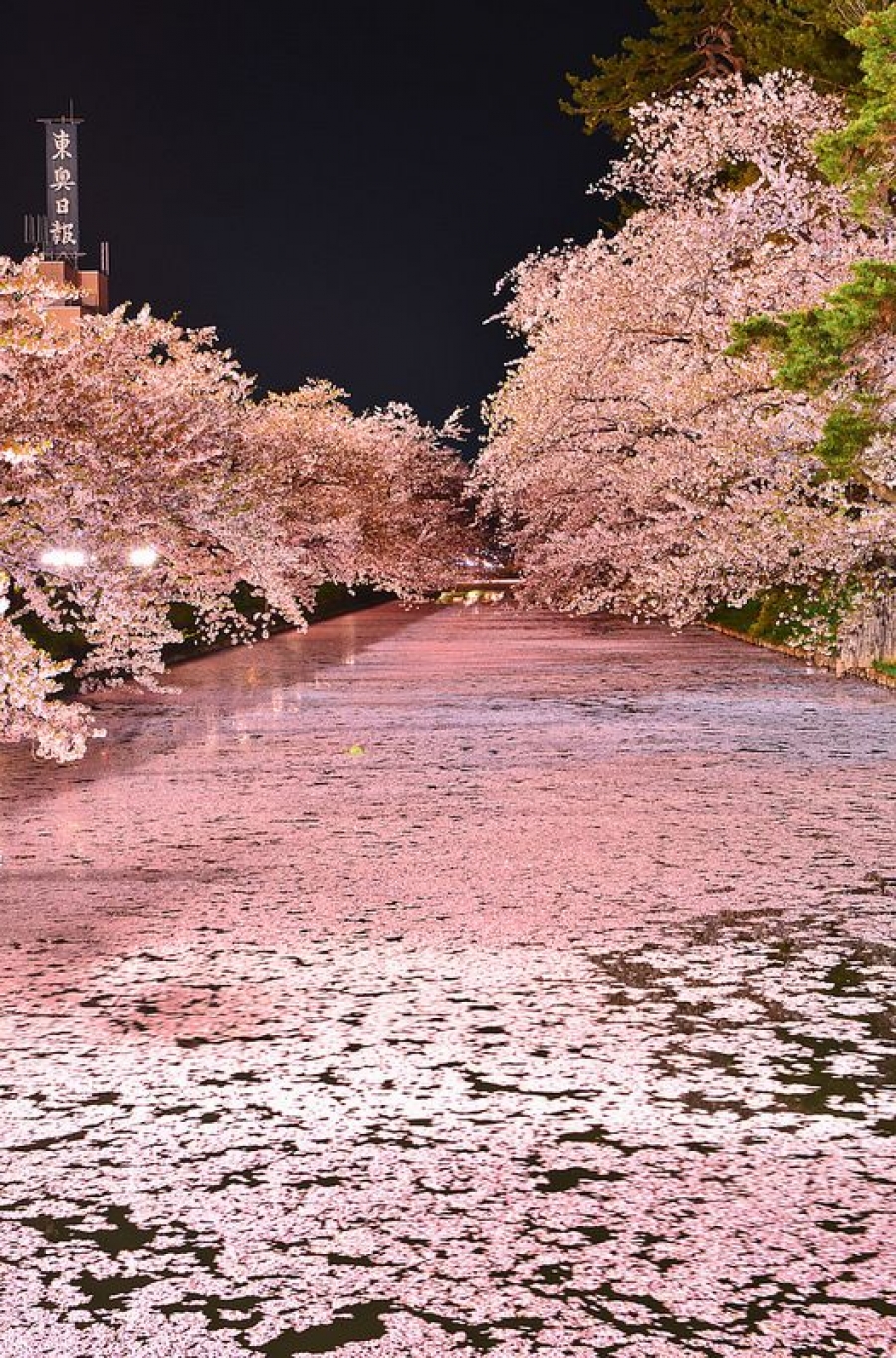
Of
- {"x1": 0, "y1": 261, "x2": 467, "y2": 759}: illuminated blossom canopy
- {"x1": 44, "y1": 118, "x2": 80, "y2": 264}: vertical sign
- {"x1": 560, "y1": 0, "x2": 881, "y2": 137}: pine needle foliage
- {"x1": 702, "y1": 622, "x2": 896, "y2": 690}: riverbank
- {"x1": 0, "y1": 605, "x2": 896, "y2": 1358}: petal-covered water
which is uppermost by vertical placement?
{"x1": 44, "y1": 118, "x2": 80, "y2": 264}: vertical sign

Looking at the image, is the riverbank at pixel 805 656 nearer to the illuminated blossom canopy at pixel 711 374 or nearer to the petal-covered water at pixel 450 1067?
the illuminated blossom canopy at pixel 711 374

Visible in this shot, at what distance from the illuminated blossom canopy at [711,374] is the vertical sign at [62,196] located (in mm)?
83185

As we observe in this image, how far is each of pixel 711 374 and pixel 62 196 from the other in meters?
97.8

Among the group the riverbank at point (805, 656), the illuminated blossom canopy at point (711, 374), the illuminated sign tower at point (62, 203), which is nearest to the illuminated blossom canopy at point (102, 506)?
the illuminated blossom canopy at point (711, 374)

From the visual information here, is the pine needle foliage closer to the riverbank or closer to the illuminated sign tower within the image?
the riverbank

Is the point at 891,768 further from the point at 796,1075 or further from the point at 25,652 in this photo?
the point at 796,1075

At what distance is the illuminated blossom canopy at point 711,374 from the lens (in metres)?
30.5

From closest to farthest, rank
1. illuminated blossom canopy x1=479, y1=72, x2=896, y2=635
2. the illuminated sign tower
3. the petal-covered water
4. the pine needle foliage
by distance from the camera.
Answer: the petal-covered water → illuminated blossom canopy x1=479, y1=72, x2=896, y2=635 → the pine needle foliage → the illuminated sign tower

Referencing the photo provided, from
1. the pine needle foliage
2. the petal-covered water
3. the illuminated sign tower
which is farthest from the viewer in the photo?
the illuminated sign tower

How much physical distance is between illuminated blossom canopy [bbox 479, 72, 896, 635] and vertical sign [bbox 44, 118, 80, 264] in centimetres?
8319

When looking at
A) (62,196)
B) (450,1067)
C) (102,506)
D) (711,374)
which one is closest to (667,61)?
(711,374)

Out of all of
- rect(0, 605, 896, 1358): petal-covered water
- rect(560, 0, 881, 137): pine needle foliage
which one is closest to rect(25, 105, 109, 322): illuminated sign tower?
rect(560, 0, 881, 137): pine needle foliage

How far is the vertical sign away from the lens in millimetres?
120125

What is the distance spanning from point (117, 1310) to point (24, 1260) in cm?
46
